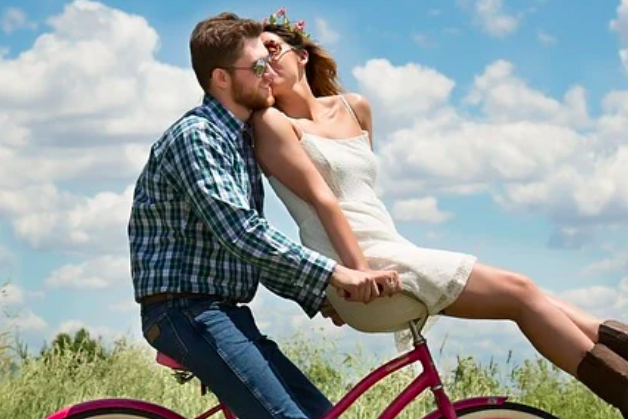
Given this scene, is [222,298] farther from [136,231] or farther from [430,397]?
[430,397]

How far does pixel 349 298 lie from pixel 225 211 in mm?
446

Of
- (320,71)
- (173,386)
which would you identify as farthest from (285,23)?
(173,386)

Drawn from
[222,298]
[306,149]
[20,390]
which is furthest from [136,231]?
[20,390]

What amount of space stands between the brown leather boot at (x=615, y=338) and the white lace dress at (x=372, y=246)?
19.0 inches

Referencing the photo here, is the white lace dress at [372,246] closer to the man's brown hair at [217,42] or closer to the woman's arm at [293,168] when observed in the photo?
the woman's arm at [293,168]

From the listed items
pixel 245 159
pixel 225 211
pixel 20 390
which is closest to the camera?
pixel 225 211

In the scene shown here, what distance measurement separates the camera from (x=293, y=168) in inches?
169

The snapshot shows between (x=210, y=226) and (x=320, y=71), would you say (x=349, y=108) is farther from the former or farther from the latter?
(x=210, y=226)

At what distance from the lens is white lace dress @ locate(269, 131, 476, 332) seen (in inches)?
166

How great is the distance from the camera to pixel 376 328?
13.9 feet

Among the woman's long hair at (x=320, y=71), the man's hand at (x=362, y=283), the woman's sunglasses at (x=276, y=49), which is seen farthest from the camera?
the woman's long hair at (x=320, y=71)

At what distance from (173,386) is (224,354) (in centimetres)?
334

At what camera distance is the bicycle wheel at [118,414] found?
449 centimetres

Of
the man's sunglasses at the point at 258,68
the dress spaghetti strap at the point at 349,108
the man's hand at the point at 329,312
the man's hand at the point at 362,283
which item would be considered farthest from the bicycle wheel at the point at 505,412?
the man's sunglasses at the point at 258,68
